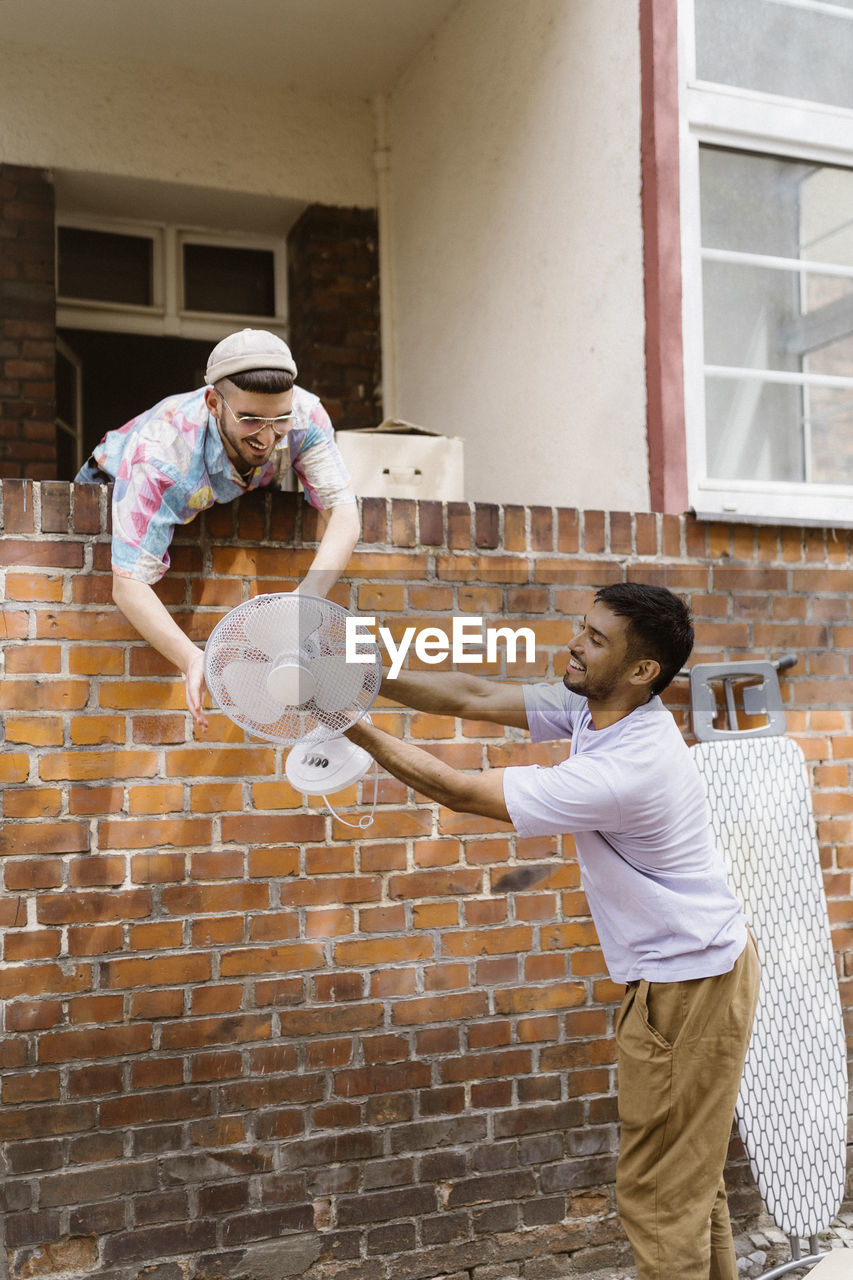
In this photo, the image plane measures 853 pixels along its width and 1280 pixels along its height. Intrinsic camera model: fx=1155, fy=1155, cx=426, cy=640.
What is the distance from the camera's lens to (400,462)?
399 centimetres

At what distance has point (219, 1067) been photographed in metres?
3.19

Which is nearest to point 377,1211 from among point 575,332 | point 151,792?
point 151,792

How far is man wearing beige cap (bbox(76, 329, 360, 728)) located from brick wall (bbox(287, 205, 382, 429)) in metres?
2.80

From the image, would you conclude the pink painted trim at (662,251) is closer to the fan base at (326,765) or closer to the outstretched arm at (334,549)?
the outstretched arm at (334,549)

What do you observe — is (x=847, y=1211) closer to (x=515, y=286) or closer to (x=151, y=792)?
(x=151, y=792)

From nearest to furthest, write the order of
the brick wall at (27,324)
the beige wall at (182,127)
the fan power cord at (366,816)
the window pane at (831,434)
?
the fan power cord at (366,816)
the window pane at (831,434)
the brick wall at (27,324)
the beige wall at (182,127)

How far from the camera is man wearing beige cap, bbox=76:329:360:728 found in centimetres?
287

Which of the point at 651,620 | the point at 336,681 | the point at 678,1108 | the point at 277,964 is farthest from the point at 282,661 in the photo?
the point at 678,1108

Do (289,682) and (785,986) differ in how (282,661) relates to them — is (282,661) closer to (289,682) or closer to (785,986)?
(289,682)

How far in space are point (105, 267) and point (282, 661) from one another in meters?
4.36

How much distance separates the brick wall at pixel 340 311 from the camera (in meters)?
5.91

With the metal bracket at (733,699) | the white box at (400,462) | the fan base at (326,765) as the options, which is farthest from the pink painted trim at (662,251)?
the fan base at (326,765)

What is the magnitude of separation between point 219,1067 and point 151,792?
0.78 m

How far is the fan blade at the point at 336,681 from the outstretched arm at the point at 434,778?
12 centimetres
